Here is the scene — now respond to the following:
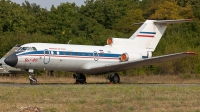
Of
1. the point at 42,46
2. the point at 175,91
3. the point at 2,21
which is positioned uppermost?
the point at 2,21

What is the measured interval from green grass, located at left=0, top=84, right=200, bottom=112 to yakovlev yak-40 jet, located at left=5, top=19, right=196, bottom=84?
816 cm

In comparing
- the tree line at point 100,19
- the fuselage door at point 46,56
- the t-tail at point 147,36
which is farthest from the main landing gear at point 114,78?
the tree line at point 100,19

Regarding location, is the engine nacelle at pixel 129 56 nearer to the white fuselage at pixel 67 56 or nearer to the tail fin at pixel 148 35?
the white fuselage at pixel 67 56

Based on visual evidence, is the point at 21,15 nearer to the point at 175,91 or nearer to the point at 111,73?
the point at 111,73

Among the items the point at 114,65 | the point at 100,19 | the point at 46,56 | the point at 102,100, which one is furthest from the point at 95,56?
the point at 100,19

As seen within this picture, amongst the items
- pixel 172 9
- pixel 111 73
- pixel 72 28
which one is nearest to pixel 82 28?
pixel 72 28

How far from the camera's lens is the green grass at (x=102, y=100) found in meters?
16.4

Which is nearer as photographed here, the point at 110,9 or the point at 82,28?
the point at 82,28

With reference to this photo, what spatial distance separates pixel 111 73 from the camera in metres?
33.7

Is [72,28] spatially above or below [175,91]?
above

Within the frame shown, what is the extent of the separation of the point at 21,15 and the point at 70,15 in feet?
33.7

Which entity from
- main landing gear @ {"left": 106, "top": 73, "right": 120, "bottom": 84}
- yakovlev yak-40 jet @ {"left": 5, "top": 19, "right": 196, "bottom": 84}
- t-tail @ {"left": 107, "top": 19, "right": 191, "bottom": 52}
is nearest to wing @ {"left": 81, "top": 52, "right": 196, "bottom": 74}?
yakovlev yak-40 jet @ {"left": 5, "top": 19, "right": 196, "bottom": 84}

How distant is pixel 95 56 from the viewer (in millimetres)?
33156

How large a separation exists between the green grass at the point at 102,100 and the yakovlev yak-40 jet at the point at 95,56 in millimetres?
8159
